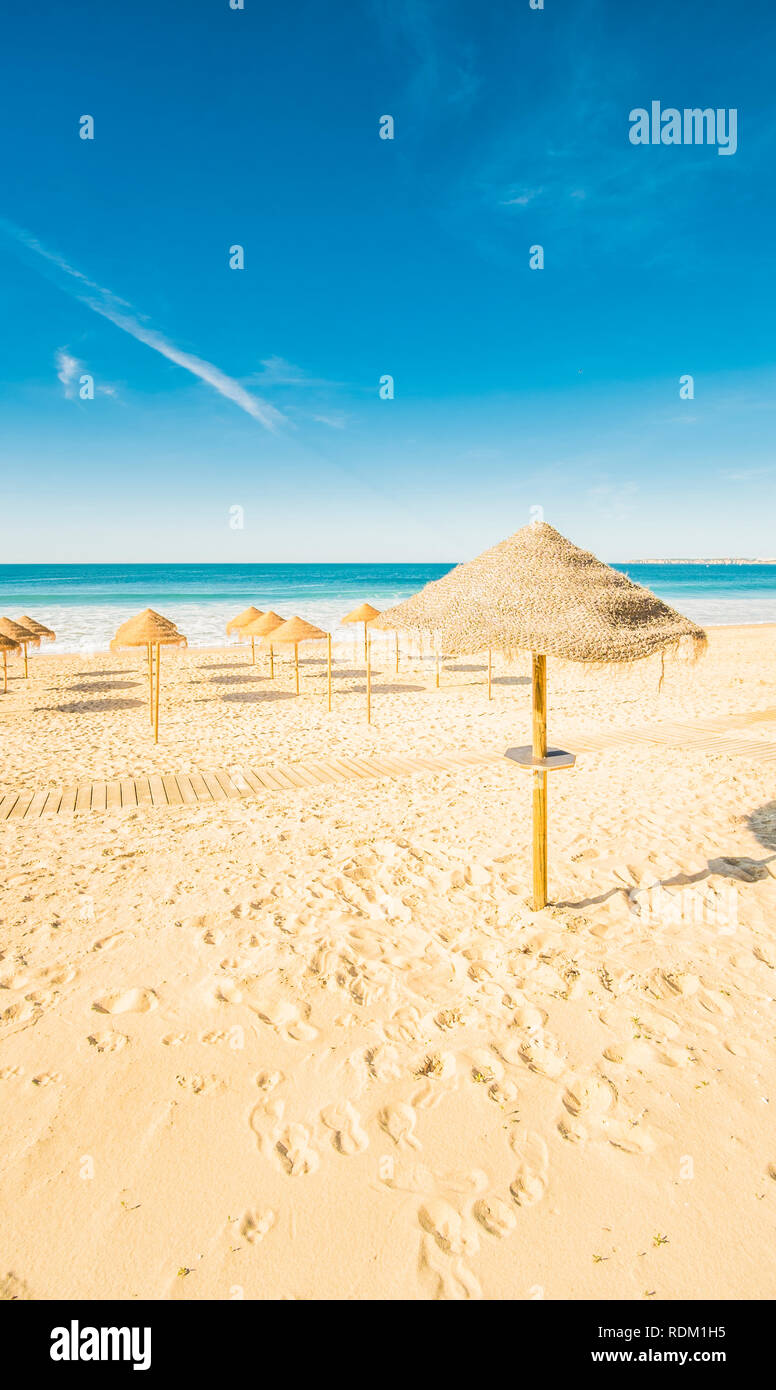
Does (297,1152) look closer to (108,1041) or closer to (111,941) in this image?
(108,1041)

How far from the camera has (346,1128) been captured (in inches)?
125

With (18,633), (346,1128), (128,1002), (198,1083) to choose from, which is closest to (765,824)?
(346,1128)

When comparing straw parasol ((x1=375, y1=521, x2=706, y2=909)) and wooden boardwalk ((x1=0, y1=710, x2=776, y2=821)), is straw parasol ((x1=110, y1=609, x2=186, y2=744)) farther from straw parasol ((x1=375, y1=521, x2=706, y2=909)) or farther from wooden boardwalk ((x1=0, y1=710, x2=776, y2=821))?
straw parasol ((x1=375, y1=521, x2=706, y2=909))

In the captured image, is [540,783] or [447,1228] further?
[540,783]

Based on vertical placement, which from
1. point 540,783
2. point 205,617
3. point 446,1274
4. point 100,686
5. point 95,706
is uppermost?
point 205,617

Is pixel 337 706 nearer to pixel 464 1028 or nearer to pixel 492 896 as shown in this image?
pixel 492 896

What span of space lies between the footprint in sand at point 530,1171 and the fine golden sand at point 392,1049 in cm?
1

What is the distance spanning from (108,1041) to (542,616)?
3.73 meters

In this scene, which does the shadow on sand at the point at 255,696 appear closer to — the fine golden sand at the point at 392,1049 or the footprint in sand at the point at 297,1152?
the fine golden sand at the point at 392,1049

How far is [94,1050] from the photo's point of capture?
145 inches

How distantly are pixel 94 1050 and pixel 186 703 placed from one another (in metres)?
12.1
